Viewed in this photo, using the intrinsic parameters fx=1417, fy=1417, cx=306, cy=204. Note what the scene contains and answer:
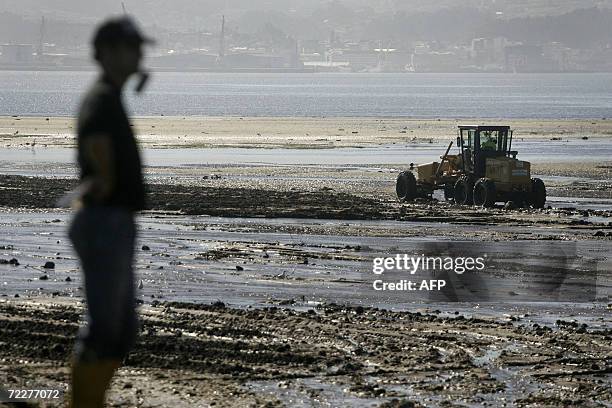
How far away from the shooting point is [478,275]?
20312 millimetres

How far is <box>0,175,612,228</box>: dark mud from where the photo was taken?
29.5 m

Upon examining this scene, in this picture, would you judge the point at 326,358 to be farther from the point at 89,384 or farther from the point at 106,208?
the point at 106,208

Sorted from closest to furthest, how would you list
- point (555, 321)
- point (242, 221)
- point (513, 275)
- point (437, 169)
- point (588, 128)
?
point (555, 321) → point (513, 275) → point (242, 221) → point (437, 169) → point (588, 128)

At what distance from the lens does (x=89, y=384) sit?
6480 mm

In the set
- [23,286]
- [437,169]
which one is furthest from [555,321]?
[437,169]

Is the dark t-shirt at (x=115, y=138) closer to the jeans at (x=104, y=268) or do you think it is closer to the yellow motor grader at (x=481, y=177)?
the jeans at (x=104, y=268)

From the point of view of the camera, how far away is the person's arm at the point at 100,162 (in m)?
6.31

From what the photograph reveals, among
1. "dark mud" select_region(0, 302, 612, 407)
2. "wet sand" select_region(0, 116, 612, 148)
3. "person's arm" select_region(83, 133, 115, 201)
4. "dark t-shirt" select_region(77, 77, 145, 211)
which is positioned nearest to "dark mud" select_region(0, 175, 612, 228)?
"dark mud" select_region(0, 302, 612, 407)

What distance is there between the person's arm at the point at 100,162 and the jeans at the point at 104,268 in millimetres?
108

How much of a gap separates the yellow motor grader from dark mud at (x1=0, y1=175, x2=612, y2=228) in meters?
0.40

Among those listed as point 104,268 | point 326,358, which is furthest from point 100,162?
point 326,358

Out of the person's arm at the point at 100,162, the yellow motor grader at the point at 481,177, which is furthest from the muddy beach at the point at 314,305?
the person's arm at the point at 100,162

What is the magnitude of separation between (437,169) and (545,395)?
23.9 m

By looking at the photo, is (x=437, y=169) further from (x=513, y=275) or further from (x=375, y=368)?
(x=375, y=368)
